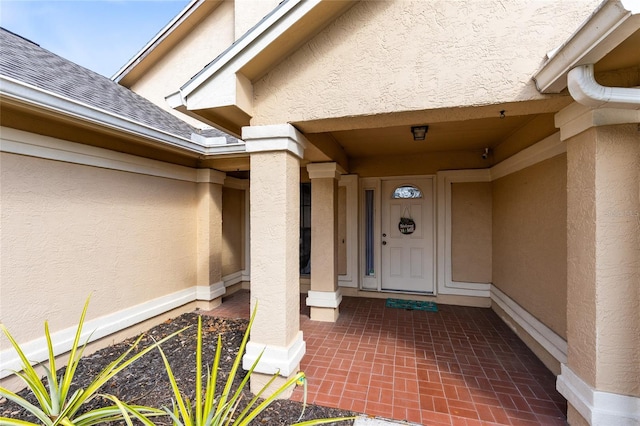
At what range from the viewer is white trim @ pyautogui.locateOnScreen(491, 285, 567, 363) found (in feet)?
10.1

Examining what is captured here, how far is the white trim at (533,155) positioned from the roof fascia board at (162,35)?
733cm

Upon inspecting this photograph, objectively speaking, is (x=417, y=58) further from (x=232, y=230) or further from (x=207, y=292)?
(x=232, y=230)

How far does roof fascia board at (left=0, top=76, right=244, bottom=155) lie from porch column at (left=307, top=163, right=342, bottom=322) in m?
2.24

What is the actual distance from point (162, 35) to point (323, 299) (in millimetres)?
7259

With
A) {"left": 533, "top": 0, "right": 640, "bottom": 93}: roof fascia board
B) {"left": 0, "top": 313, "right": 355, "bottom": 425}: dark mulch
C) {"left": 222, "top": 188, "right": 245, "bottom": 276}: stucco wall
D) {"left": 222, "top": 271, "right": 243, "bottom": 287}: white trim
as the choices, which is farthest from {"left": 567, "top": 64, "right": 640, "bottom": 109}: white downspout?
{"left": 222, "top": 271, "right": 243, "bottom": 287}: white trim

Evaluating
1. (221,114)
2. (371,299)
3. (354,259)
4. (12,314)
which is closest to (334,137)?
(221,114)

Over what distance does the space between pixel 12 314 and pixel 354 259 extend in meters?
4.97

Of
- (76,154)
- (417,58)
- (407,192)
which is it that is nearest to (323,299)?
(407,192)

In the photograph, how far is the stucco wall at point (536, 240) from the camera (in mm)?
3139

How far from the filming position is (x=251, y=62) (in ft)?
8.62

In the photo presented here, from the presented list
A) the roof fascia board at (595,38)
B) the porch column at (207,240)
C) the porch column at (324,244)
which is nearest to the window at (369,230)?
the porch column at (324,244)

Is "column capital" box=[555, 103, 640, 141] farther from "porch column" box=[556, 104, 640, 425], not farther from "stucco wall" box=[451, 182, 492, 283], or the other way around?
"stucco wall" box=[451, 182, 492, 283]

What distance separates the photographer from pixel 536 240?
3.66 m

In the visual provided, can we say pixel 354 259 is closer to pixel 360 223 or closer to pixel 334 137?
pixel 360 223
